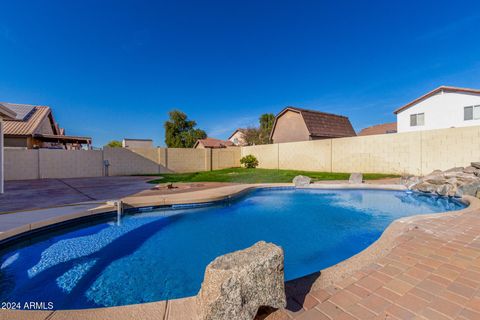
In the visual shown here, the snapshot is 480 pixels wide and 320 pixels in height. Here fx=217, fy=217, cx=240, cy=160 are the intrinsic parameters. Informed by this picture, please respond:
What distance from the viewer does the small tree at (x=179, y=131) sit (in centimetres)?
3212

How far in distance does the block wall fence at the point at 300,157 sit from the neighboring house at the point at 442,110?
322 inches

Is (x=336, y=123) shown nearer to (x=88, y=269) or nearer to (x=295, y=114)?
(x=295, y=114)

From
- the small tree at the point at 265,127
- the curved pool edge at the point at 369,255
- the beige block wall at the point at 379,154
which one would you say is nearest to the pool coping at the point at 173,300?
the curved pool edge at the point at 369,255

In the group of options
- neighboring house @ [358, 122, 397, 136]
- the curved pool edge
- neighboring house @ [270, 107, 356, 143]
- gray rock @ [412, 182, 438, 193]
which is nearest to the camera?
the curved pool edge

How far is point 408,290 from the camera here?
188cm

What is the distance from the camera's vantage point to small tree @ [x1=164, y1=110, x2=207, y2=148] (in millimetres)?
32125

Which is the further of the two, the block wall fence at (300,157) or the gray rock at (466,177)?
the block wall fence at (300,157)

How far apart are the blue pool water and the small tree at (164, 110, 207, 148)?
2731 centimetres

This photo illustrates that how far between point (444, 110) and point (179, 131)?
97.0 ft

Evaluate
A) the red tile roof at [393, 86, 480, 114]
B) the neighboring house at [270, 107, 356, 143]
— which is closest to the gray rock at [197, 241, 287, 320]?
the neighboring house at [270, 107, 356, 143]

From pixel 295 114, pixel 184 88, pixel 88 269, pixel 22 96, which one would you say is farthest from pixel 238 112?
pixel 88 269

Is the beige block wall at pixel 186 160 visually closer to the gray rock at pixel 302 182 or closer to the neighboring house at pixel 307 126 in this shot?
the neighboring house at pixel 307 126

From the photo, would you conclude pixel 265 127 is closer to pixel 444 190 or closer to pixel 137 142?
pixel 137 142

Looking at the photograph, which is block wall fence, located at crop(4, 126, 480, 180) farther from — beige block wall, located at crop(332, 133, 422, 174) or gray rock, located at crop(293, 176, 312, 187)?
gray rock, located at crop(293, 176, 312, 187)
